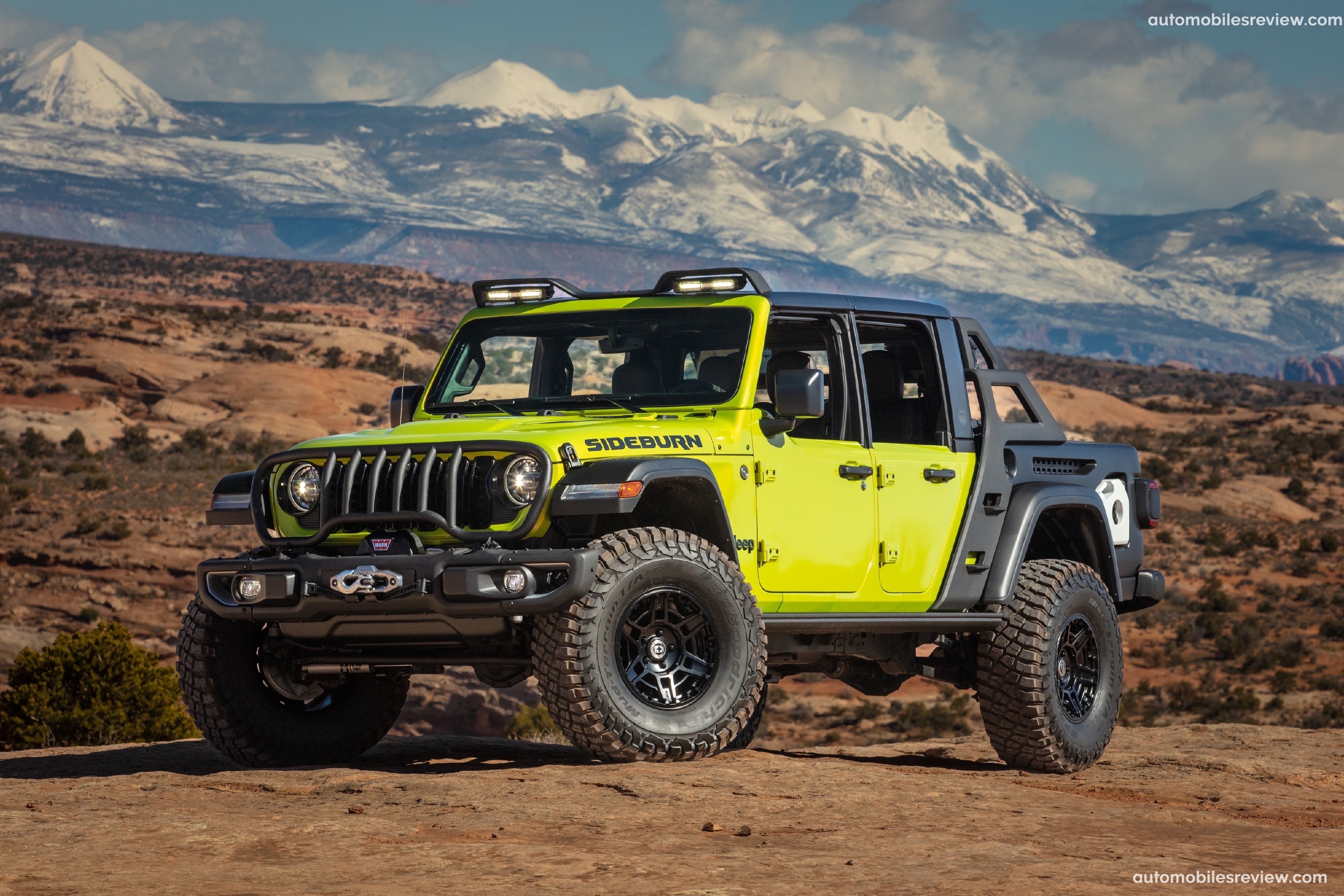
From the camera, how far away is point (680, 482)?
746 cm

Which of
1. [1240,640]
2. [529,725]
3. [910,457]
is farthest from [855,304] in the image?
[1240,640]

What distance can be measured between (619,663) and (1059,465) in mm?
3752

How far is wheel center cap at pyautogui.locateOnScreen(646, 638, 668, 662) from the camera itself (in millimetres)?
7250

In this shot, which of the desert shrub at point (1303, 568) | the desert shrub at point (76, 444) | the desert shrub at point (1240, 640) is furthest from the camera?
the desert shrub at point (76, 444)

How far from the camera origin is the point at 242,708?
7.92 metres

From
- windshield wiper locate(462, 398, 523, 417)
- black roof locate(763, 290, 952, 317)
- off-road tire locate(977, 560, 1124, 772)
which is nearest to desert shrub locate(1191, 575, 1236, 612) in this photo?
off-road tire locate(977, 560, 1124, 772)

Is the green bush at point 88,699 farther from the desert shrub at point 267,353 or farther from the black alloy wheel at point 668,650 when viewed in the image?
the desert shrub at point 267,353

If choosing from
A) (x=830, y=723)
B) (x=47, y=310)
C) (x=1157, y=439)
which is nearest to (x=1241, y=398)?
(x=1157, y=439)

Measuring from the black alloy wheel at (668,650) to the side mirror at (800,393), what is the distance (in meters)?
1.05

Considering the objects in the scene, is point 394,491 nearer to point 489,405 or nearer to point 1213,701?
point 489,405

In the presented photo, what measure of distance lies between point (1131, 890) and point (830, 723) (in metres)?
19.9

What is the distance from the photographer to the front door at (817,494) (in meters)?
7.72

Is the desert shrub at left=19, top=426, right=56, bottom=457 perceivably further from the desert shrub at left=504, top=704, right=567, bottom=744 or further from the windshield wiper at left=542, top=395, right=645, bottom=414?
the windshield wiper at left=542, top=395, right=645, bottom=414

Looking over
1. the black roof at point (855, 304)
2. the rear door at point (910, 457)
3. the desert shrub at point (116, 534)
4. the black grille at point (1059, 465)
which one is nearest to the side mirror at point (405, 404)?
the black roof at point (855, 304)
